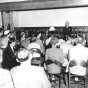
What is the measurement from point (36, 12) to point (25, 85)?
8.58m

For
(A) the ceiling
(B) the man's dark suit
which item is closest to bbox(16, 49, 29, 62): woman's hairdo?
(B) the man's dark suit

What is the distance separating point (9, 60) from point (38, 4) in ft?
11.8

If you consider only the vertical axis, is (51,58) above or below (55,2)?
below

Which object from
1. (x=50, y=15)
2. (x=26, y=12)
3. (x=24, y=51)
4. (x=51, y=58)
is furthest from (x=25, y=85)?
(x=26, y=12)

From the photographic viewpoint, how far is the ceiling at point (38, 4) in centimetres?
617

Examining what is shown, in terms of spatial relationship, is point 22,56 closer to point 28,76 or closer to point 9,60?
point 28,76

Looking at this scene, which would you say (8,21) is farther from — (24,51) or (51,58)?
(24,51)

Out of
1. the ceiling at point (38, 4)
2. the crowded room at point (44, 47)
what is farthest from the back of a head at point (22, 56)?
the ceiling at point (38, 4)

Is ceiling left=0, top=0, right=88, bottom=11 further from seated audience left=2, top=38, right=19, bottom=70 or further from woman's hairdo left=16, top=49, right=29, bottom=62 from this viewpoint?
woman's hairdo left=16, top=49, right=29, bottom=62

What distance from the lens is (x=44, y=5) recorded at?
21.7ft

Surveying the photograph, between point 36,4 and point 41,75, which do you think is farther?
point 36,4

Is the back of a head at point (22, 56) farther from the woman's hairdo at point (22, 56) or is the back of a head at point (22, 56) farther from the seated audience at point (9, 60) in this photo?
the seated audience at point (9, 60)

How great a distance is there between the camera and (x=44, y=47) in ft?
17.8

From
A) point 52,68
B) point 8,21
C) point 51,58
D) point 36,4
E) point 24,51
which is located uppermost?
point 36,4
